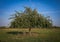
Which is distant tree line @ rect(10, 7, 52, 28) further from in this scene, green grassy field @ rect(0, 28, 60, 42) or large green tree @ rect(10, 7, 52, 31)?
green grassy field @ rect(0, 28, 60, 42)

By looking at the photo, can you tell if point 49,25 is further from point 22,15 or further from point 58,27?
point 22,15

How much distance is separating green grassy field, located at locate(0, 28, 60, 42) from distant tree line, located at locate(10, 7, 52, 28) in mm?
117

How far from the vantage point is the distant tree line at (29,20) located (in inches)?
111

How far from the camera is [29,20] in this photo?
2852 millimetres

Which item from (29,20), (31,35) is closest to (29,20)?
(29,20)

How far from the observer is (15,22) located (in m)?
2.83

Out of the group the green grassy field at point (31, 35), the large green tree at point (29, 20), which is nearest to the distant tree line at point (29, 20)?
the large green tree at point (29, 20)

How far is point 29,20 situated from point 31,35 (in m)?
0.36

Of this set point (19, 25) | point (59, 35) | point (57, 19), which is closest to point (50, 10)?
point (57, 19)

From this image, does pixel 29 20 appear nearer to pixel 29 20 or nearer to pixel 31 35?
pixel 29 20

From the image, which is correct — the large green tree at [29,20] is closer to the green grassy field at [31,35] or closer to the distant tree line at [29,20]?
the distant tree line at [29,20]

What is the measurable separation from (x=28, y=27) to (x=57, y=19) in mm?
713

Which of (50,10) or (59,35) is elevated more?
(50,10)

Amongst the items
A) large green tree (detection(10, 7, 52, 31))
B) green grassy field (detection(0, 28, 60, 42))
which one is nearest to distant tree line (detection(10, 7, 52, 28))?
large green tree (detection(10, 7, 52, 31))
